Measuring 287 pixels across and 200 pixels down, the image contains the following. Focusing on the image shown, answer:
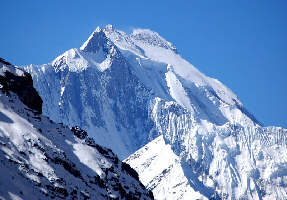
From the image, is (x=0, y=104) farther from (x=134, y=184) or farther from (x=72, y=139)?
(x=134, y=184)

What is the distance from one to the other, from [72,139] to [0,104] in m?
28.4

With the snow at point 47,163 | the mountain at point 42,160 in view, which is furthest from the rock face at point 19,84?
the snow at point 47,163

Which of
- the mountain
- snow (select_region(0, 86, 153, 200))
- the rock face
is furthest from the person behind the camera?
the rock face

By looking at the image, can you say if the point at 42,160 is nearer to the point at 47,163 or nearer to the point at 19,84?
the point at 47,163

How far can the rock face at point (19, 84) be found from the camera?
184 m

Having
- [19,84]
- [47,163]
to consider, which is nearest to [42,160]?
[47,163]

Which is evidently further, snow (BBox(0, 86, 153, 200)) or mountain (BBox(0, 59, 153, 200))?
mountain (BBox(0, 59, 153, 200))

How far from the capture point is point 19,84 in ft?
616

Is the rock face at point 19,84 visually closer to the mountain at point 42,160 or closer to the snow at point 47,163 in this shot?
the mountain at point 42,160

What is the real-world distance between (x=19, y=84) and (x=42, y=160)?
33.8 m

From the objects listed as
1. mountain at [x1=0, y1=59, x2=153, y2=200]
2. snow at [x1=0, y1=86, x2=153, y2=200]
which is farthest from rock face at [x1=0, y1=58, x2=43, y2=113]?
snow at [x1=0, y1=86, x2=153, y2=200]

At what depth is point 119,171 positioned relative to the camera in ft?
641

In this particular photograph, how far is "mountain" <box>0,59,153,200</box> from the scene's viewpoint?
147m

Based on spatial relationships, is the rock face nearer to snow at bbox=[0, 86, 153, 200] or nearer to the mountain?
the mountain
